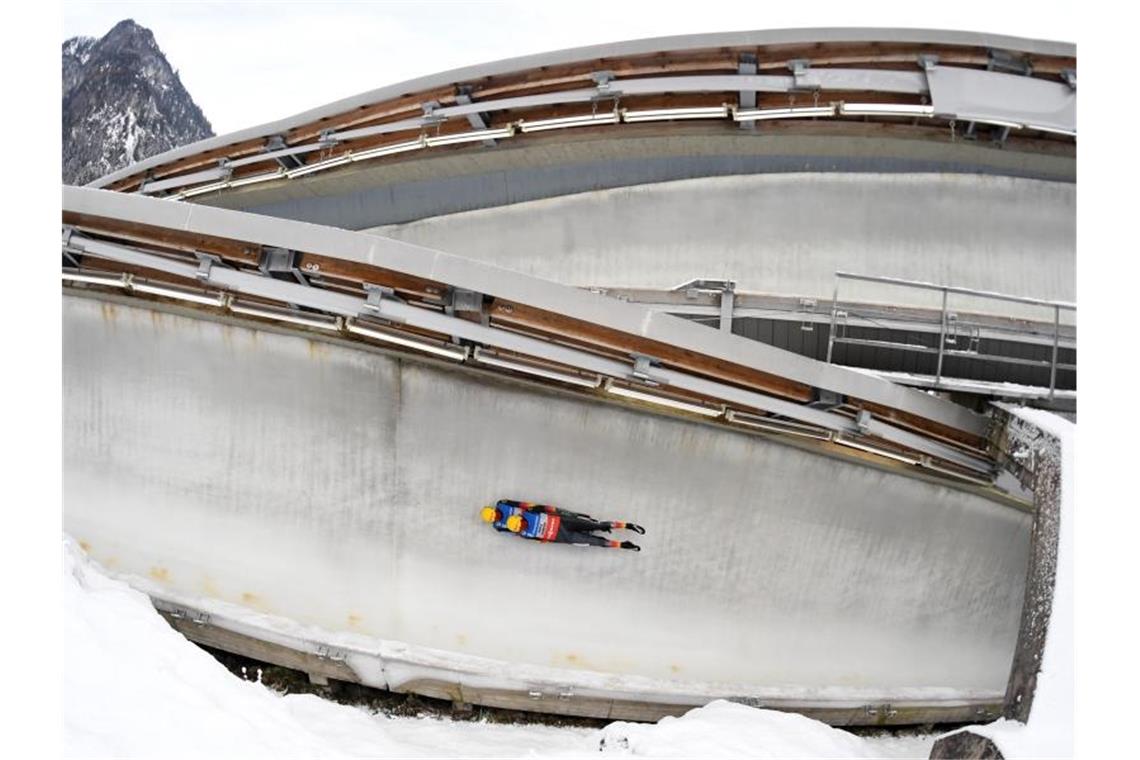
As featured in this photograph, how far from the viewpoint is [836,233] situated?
26.3ft

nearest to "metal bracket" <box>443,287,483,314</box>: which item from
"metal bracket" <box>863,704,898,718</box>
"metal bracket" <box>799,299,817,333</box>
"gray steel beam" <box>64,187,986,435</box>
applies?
"gray steel beam" <box>64,187,986,435</box>

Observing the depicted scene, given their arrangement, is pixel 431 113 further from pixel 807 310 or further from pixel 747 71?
pixel 807 310

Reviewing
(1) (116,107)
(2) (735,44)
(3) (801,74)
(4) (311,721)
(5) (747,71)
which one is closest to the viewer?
(4) (311,721)

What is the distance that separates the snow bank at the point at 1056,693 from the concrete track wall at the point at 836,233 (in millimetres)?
4049

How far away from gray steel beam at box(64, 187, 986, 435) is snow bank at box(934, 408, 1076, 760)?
1.77 metres

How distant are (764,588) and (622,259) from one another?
377 centimetres

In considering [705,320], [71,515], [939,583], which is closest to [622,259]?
[705,320]

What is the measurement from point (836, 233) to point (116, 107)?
404 inches

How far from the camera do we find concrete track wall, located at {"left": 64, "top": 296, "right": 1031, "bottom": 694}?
20.3 feet

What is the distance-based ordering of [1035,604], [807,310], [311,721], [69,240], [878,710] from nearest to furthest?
[1035,604]
[69,240]
[311,721]
[807,310]
[878,710]

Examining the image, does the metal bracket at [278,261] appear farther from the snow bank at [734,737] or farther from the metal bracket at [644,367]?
the snow bank at [734,737]

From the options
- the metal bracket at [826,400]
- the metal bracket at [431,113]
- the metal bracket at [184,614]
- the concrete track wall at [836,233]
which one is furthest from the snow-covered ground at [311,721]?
the metal bracket at [431,113]

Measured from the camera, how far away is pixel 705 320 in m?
6.63

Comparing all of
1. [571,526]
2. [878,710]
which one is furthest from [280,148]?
[878,710]
